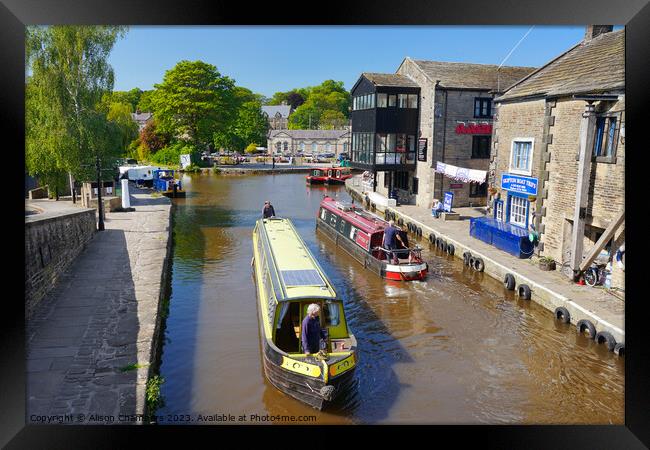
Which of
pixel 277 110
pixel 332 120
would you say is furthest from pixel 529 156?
pixel 277 110

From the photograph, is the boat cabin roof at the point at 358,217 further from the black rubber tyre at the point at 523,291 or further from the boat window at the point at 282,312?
the boat window at the point at 282,312

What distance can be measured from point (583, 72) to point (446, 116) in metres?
11.9

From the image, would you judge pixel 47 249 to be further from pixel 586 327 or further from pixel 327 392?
pixel 586 327

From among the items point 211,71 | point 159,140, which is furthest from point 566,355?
point 159,140

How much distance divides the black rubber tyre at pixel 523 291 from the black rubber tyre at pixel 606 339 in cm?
325

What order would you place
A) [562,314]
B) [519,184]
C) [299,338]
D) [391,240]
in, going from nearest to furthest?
[299,338] < [562,314] < [391,240] < [519,184]

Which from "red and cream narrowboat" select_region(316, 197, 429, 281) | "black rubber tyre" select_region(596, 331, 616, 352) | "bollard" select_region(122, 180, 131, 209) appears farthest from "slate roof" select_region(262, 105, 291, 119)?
"black rubber tyre" select_region(596, 331, 616, 352)

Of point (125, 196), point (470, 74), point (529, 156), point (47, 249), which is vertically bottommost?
point (47, 249)

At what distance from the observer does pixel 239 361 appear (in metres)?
11.6

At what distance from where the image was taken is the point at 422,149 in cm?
2989

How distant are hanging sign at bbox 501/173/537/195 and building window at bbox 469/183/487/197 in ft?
27.4

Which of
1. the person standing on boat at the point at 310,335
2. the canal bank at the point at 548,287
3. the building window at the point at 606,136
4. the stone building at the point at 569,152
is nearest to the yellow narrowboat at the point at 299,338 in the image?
the person standing on boat at the point at 310,335
